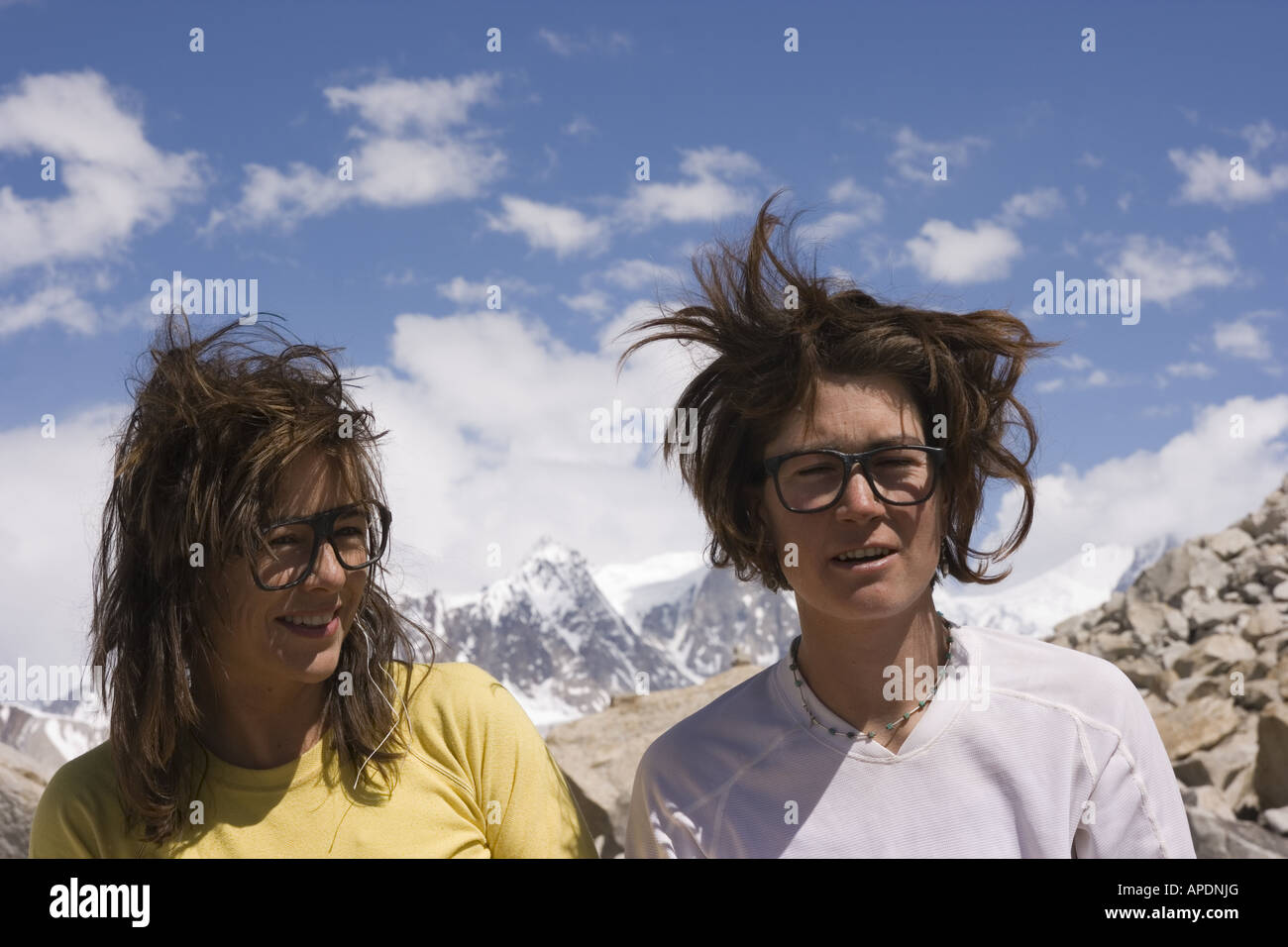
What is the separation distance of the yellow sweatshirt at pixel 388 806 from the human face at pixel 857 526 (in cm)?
105

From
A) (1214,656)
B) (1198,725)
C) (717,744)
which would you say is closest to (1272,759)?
(1198,725)

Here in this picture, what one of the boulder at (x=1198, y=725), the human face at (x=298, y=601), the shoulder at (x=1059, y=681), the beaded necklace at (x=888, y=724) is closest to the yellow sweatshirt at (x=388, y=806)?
the human face at (x=298, y=601)

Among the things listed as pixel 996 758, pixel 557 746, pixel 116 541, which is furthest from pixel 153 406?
pixel 557 746

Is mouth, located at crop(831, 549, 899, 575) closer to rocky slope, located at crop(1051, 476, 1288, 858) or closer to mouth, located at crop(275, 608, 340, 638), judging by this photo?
mouth, located at crop(275, 608, 340, 638)

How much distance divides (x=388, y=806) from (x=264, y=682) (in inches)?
23.2

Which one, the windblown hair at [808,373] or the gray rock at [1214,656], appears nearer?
the windblown hair at [808,373]

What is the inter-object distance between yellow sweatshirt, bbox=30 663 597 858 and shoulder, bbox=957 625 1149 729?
57.0 inches

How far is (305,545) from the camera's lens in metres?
3.64

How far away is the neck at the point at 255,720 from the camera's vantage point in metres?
3.77

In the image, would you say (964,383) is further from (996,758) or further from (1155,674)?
(1155,674)

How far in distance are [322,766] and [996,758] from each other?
213 centimetres

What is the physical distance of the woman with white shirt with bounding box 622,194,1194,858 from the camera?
3.49 metres

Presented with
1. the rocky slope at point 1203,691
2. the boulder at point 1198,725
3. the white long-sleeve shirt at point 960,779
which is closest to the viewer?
the white long-sleeve shirt at point 960,779

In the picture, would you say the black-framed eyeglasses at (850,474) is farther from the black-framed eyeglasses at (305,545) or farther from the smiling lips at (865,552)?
the black-framed eyeglasses at (305,545)
